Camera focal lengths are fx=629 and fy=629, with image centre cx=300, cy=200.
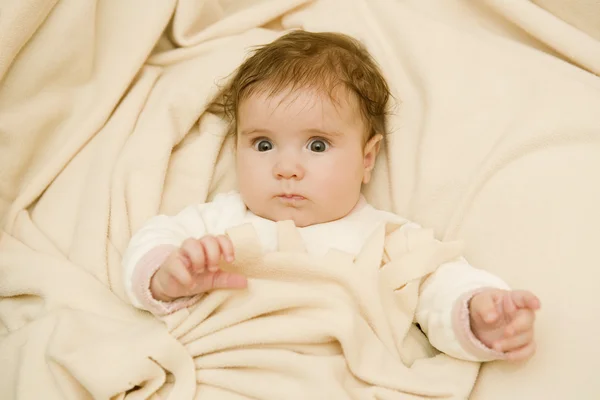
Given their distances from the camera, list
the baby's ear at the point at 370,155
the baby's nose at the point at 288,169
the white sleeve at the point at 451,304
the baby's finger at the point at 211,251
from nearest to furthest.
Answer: the baby's finger at the point at 211,251
the white sleeve at the point at 451,304
the baby's nose at the point at 288,169
the baby's ear at the point at 370,155

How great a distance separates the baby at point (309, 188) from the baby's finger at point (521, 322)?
1.4 inches

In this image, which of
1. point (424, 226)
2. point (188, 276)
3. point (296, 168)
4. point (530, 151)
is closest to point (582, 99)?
point (530, 151)

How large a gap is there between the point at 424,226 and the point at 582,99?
39 centimetres

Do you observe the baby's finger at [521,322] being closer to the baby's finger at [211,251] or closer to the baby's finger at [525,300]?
the baby's finger at [525,300]

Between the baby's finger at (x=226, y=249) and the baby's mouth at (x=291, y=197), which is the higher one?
the baby's mouth at (x=291, y=197)

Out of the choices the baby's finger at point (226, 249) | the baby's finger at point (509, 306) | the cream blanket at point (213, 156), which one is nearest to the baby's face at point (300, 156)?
the cream blanket at point (213, 156)

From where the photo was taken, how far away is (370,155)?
1285mm

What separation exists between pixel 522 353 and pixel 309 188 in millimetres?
450

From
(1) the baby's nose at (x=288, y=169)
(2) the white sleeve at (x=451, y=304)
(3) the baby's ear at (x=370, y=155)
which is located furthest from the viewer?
(3) the baby's ear at (x=370, y=155)

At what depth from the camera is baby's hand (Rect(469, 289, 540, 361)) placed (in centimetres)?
92

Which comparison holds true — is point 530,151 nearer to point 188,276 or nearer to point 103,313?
point 188,276

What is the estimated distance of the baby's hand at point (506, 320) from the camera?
36.1 inches

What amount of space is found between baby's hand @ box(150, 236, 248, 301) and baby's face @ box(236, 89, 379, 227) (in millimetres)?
233

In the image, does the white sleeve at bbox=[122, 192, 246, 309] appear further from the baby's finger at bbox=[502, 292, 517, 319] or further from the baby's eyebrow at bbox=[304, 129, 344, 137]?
the baby's finger at bbox=[502, 292, 517, 319]
